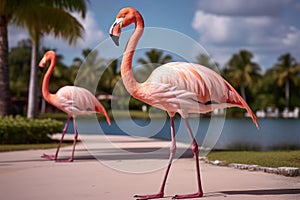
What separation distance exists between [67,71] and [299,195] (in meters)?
51.0

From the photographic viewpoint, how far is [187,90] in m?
5.94

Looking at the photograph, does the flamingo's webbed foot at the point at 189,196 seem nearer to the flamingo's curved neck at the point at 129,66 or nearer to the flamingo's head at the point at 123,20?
the flamingo's curved neck at the point at 129,66

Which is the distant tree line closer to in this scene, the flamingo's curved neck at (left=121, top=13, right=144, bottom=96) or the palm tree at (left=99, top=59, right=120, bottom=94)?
the palm tree at (left=99, top=59, right=120, bottom=94)

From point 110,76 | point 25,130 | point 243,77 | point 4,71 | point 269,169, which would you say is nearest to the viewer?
point 269,169

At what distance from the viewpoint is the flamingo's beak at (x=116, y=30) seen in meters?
5.64

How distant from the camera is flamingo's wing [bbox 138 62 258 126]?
5.91 metres

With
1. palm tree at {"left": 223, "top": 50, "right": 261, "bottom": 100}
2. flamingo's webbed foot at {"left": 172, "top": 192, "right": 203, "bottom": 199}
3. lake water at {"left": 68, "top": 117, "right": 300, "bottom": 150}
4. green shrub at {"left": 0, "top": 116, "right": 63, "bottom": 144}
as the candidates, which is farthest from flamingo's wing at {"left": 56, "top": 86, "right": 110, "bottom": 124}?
palm tree at {"left": 223, "top": 50, "right": 261, "bottom": 100}

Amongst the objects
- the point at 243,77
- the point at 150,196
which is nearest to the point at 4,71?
the point at 150,196

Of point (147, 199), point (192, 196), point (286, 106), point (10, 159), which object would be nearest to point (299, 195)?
point (192, 196)

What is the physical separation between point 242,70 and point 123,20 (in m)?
62.5

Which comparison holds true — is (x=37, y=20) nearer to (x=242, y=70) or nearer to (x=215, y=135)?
(x=215, y=135)

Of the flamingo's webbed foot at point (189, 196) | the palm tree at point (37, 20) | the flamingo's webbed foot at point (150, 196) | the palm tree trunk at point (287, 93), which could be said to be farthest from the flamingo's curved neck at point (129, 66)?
the palm tree trunk at point (287, 93)

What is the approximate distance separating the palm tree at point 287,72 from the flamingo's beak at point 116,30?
211ft

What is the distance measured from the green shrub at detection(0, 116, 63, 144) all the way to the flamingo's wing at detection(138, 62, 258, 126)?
9564 mm
